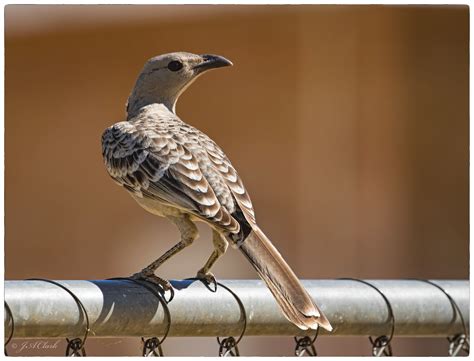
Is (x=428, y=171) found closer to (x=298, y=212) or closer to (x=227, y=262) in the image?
(x=298, y=212)

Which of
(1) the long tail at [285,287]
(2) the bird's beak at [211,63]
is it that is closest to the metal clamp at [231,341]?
(1) the long tail at [285,287]

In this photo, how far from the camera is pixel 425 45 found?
1116 centimetres

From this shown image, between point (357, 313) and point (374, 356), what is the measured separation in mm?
331

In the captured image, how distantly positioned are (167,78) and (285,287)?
7.72 feet

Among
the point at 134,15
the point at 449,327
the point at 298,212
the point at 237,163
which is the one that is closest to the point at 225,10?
the point at 134,15

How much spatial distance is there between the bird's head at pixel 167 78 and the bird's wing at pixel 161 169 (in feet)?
1.80

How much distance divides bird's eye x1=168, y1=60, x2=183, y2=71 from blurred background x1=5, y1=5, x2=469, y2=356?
12.3 ft

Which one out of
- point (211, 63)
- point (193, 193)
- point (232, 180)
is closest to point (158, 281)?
point (193, 193)

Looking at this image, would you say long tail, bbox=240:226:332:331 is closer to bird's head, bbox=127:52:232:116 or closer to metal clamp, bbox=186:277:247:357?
metal clamp, bbox=186:277:247:357

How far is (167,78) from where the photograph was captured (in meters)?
5.97

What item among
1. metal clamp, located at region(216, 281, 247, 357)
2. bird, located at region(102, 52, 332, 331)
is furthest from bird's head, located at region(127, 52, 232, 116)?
metal clamp, located at region(216, 281, 247, 357)

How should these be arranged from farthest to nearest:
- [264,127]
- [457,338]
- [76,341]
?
[264,127] → [457,338] → [76,341]

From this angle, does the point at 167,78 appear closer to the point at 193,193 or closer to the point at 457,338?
the point at 193,193

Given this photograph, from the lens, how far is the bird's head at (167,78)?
19.4ft
